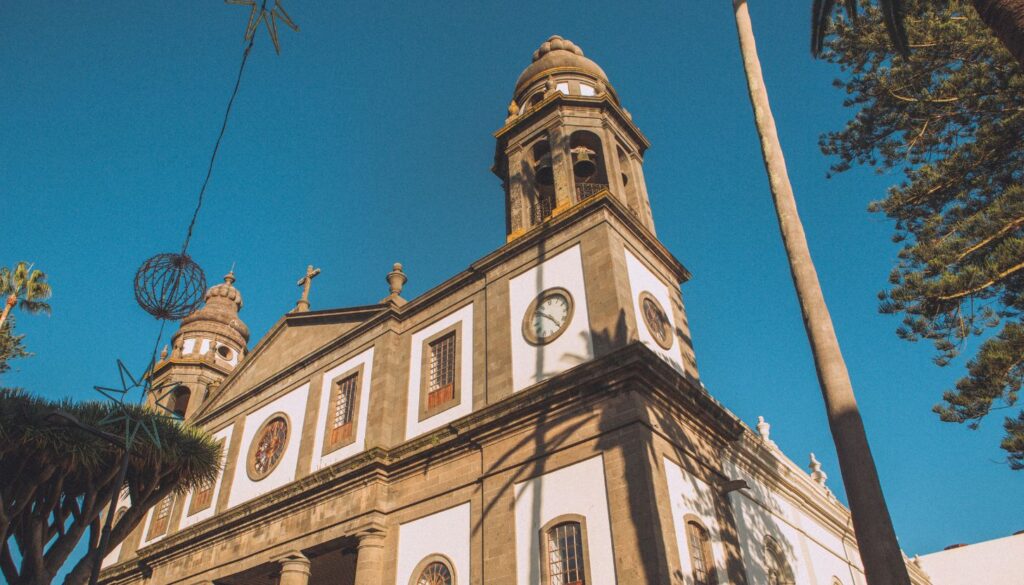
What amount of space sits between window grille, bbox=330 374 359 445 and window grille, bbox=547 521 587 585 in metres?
7.51

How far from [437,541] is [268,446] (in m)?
8.29

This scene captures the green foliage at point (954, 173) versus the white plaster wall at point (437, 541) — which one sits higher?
the green foliage at point (954, 173)

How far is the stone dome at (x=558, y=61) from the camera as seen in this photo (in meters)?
23.2

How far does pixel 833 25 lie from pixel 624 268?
649 centimetres

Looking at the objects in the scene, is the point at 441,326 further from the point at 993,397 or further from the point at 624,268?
the point at 993,397

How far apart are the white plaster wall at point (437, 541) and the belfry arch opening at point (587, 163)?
347 inches

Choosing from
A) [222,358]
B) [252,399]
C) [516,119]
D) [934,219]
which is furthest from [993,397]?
[222,358]

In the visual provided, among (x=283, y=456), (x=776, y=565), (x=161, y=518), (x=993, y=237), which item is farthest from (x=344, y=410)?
(x=993, y=237)

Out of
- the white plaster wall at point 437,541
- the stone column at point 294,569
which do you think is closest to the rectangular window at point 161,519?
the stone column at point 294,569

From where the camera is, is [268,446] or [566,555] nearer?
[566,555]

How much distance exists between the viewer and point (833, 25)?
1430 centimetres

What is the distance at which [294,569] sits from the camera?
17.9 m

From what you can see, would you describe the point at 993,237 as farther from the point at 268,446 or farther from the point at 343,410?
the point at 268,446

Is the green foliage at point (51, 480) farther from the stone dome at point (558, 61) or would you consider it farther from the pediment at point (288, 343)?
the stone dome at point (558, 61)
